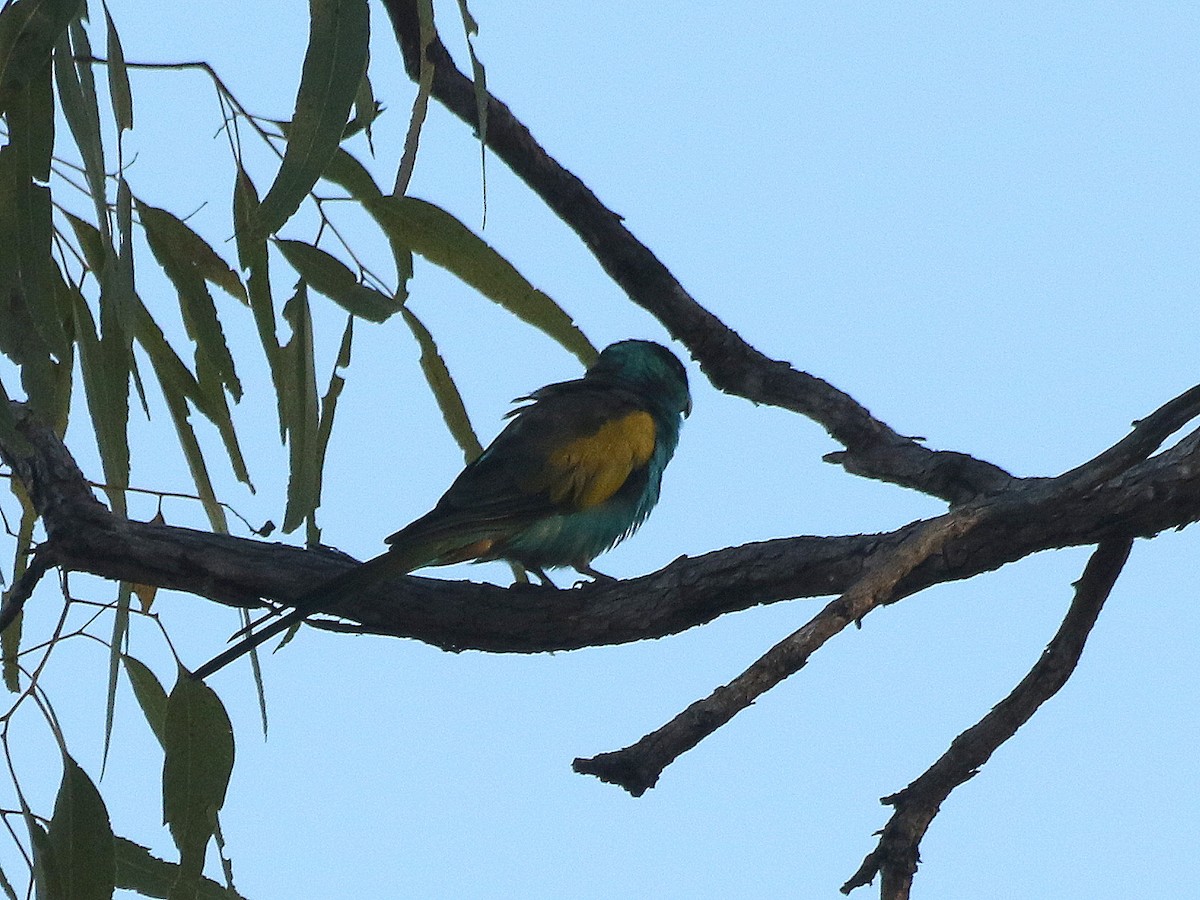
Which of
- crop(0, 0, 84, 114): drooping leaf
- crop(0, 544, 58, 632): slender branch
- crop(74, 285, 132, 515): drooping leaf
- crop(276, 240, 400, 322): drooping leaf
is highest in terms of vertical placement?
crop(276, 240, 400, 322): drooping leaf

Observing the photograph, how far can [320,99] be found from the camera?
7.97ft

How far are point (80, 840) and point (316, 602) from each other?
0.59 meters

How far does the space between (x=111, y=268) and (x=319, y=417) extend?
25.0 inches

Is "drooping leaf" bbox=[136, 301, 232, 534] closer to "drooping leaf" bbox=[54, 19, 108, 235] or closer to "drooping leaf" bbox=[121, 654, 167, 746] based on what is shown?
"drooping leaf" bbox=[121, 654, 167, 746]

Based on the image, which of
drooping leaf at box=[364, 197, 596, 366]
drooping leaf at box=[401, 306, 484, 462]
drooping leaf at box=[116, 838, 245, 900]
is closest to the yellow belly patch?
drooping leaf at box=[401, 306, 484, 462]

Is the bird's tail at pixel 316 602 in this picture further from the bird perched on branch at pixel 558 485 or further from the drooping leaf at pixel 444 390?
the drooping leaf at pixel 444 390

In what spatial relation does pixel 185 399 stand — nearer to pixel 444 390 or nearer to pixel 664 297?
pixel 444 390

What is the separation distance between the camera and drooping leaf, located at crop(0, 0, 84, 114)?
7.71 feet

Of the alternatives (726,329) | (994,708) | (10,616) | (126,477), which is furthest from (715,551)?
(10,616)

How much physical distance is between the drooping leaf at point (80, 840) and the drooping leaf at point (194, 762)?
0.39 feet

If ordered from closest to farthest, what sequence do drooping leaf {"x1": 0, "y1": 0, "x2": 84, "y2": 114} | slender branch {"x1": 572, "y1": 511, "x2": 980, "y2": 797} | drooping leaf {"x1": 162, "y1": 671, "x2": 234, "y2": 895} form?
slender branch {"x1": 572, "y1": 511, "x2": 980, "y2": 797}
drooping leaf {"x1": 0, "y1": 0, "x2": 84, "y2": 114}
drooping leaf {"x1": 162, "y1": 671, "x2": 234, "y2": 895}

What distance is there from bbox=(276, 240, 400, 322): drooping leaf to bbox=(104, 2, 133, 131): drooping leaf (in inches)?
18.9

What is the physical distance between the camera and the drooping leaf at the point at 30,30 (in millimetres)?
2350

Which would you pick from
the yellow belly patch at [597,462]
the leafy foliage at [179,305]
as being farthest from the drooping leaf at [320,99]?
the yellow belly patch at [597,462]
